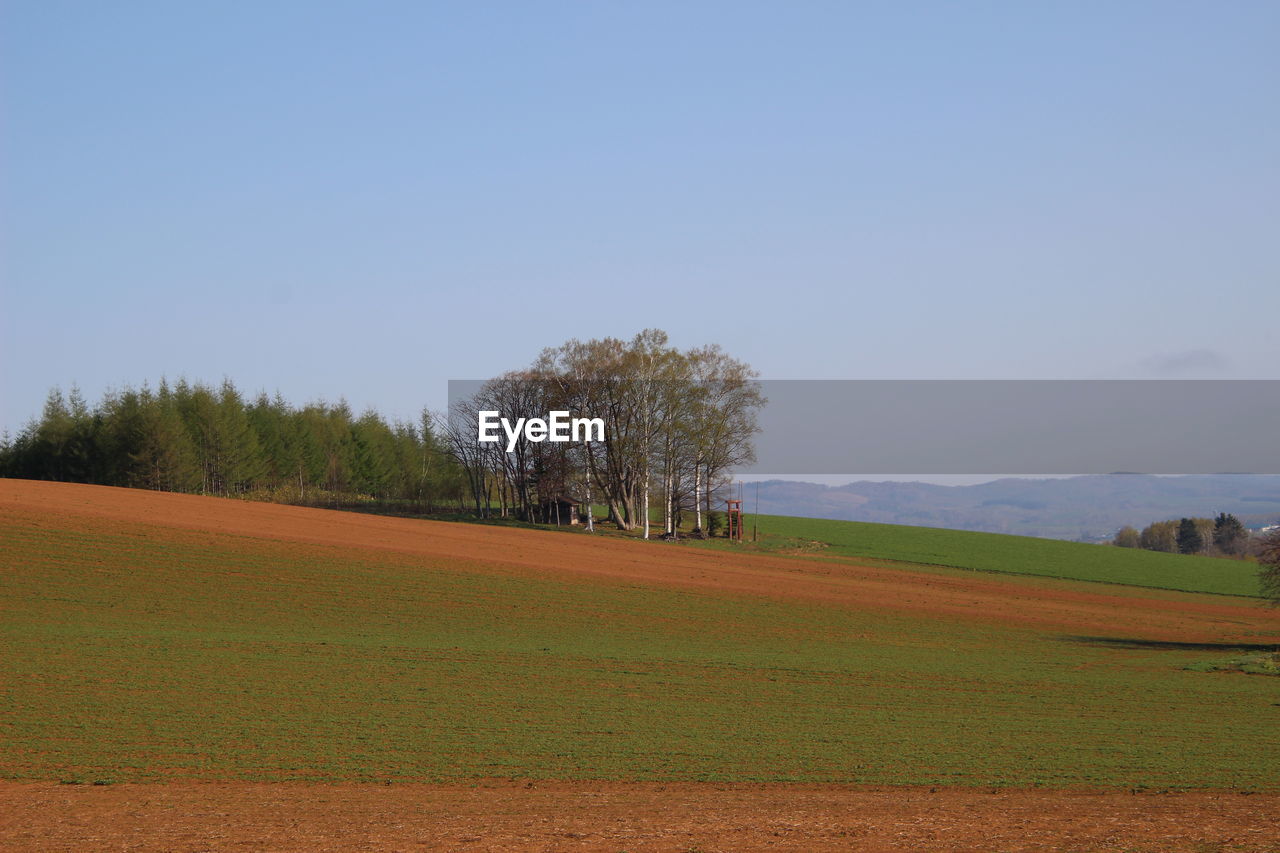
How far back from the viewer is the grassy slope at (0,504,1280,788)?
17906 millimetres

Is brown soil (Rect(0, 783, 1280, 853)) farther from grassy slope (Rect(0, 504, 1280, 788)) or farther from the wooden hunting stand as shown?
the wooden hunting stand

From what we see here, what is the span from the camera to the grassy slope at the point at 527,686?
17906mm

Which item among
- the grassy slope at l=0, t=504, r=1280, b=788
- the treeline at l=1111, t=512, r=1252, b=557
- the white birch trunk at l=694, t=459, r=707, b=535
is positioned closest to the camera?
the grassy slope at l=0, t=504, r=1280, b=788

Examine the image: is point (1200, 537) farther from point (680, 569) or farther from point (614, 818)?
point (614, 818)

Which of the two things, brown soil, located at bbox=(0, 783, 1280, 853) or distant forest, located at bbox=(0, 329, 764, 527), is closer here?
brown soil, located at bbox=(0, 783, 1280, 853)

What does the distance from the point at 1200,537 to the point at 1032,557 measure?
8590 cm

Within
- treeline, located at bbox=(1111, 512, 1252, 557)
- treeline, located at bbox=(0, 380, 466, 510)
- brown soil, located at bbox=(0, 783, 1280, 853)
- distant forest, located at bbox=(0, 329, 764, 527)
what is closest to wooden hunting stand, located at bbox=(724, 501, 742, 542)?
distant forest, located at bbox=(0, 329, 764, 527)

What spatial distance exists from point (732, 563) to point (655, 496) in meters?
19.8

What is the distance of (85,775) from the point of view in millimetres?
16641

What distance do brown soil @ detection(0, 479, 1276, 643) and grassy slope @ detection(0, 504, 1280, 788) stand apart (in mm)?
3797

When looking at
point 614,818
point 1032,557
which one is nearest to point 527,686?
point 614,818

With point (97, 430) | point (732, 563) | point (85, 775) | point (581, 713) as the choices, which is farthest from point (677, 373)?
point (85, 775)

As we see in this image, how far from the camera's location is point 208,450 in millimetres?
79500

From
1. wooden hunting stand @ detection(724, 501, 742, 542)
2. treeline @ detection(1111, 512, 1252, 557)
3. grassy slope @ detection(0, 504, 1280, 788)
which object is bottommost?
treeline @ detection(1111, 512, 1252, 557)
